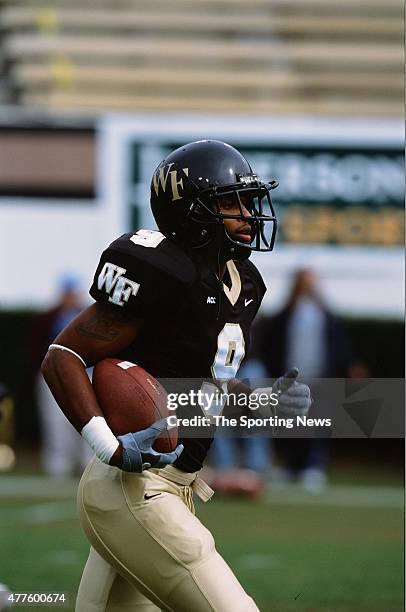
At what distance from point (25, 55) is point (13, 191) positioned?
2.06 metres

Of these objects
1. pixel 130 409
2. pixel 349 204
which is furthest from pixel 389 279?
pixel 130 409

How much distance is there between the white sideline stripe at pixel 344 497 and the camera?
7.46 metres

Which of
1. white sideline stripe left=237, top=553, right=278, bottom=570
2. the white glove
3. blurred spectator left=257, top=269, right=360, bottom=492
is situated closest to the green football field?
white sideline stripe left=237, top=553, right=278, bottom=570

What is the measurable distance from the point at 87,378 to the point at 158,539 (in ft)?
1.29

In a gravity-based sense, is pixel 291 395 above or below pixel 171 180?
below

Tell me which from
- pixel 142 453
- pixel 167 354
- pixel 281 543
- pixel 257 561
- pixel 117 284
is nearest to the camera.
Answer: pixel 142 453

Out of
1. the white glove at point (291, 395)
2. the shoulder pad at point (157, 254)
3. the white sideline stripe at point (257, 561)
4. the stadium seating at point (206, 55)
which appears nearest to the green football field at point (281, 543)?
the white sideline stripe at point (257, 561)

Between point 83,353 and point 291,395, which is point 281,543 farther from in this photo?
point 83,353

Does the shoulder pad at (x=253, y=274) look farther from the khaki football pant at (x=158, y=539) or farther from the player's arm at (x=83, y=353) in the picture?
the khaki football pant at (x=158, y=539)

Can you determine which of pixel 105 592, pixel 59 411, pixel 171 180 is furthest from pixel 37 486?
pixel 171 180

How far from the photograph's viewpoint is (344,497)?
7.77 metres

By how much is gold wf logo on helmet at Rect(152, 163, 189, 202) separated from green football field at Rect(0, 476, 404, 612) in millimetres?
1783

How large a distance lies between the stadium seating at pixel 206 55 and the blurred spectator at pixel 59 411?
322cm

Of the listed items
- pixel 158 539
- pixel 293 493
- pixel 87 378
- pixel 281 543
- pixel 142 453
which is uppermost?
pixel 87 378
